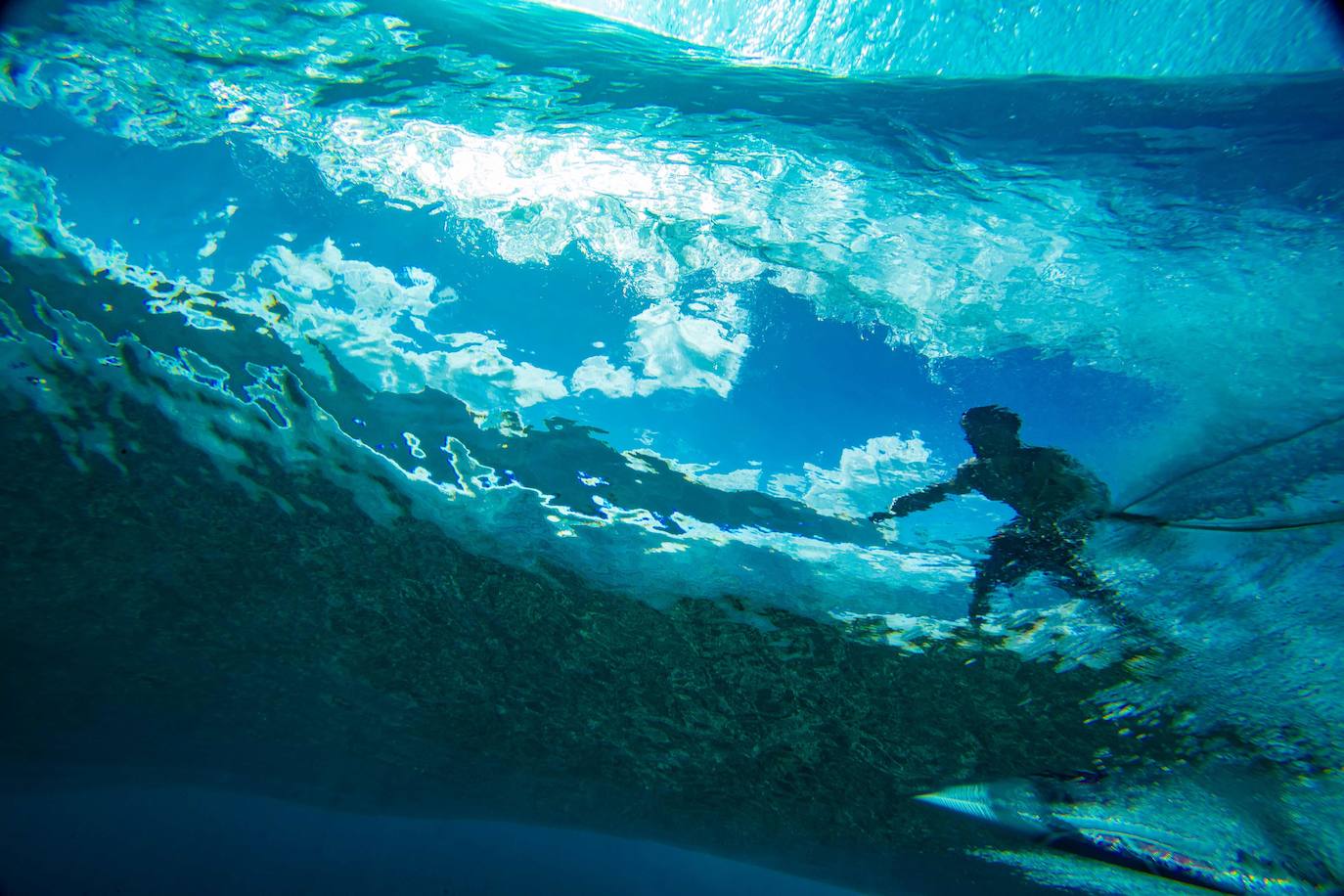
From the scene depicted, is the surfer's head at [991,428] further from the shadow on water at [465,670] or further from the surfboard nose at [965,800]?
the surfboard nose at [965,800]

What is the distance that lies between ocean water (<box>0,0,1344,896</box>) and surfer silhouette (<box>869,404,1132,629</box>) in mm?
215

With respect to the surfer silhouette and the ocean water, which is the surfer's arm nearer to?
the surfer silhouette

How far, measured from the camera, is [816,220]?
5.82 metres

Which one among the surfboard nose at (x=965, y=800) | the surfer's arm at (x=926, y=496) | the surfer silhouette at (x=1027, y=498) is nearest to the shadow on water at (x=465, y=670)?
the surfboard nose at (x=965, y=800)

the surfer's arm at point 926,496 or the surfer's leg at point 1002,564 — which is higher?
the surfer's arm at point 926,496

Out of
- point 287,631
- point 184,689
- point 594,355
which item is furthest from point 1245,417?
point 184,689

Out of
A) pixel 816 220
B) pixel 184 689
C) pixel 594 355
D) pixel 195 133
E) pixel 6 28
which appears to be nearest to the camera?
pixel 6 28

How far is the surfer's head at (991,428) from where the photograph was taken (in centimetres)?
634

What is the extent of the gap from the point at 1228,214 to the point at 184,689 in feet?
94.5

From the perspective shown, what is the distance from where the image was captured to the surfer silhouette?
643 centimetres

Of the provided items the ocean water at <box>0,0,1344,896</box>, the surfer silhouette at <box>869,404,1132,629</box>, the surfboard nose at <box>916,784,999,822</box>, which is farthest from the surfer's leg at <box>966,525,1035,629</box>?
the surfboard nose at <box>916,784,999,822</box>

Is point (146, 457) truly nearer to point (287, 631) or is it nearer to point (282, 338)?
point (282, 338)

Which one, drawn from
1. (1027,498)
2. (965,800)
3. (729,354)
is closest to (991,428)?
(1027,498)

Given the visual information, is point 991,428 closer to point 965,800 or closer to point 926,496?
point 926,496
